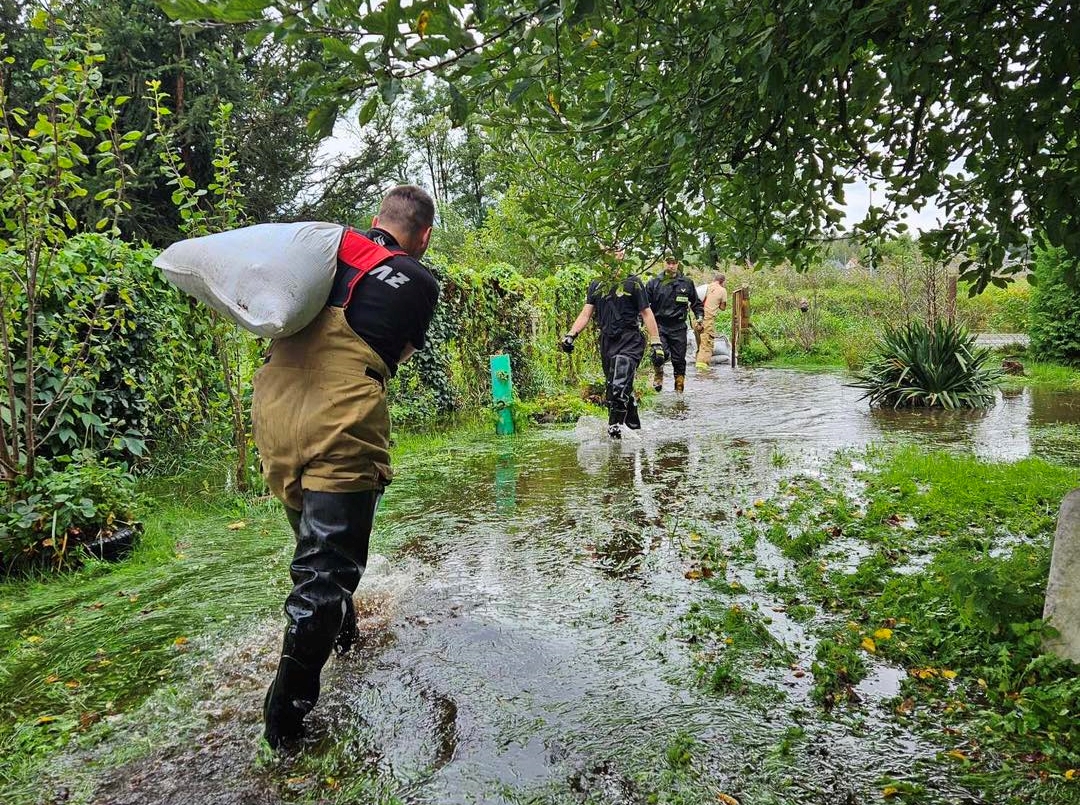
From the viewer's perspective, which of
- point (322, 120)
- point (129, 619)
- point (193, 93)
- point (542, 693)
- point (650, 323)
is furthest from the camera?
point (193, 93)

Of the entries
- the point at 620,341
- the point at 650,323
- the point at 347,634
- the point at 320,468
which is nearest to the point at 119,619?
the point at 347,634

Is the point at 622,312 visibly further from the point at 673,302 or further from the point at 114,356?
the point at 114,356

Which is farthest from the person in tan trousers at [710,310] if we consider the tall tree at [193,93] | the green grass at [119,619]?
the green grass at [119,619]

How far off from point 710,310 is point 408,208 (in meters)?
14.7

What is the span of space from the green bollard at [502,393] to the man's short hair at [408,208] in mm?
6312

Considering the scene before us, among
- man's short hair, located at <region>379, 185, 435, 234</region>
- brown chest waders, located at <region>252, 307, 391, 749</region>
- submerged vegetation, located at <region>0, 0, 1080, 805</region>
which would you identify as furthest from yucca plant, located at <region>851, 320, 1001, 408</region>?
brown chest waders, located at <region>252, 307, 391, 749</region>

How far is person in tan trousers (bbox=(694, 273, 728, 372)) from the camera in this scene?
16.2 meters

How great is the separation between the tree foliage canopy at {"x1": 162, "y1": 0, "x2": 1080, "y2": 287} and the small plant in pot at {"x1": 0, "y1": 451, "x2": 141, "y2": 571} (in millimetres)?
3367

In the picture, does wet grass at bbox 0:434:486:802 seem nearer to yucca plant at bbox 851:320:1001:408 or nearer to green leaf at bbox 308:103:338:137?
green leaf at bbox 308:103:338:137

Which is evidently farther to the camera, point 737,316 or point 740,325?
point 740,325

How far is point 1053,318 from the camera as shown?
47.6 ft

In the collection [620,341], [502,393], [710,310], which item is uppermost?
[710,310]

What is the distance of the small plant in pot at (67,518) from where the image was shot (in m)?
4.11

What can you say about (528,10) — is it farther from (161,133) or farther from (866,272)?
(866,272)
